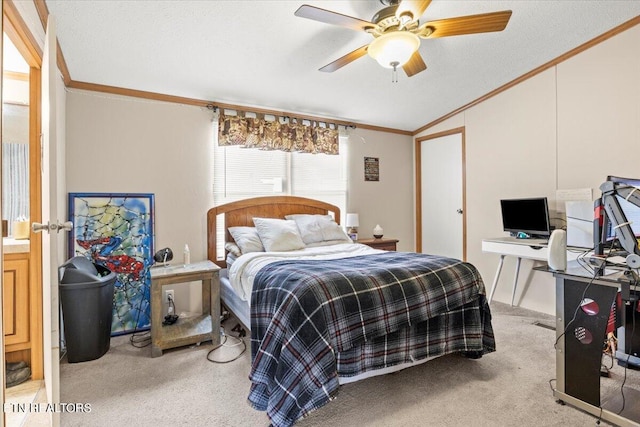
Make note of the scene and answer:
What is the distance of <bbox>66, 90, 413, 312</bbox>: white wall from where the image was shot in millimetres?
3080

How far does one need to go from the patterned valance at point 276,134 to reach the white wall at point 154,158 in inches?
8.8

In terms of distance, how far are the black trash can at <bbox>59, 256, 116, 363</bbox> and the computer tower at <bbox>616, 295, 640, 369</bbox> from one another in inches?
150

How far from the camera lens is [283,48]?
9.31ft

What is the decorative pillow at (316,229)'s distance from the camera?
3732 millimetres

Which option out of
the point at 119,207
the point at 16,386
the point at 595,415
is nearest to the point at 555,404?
the point at 595,415

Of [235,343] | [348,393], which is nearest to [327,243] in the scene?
[235,343]

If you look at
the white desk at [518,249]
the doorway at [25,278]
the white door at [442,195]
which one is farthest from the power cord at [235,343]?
the white door at [442,195]

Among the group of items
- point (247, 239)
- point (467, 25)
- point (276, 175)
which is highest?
point (467, 25)

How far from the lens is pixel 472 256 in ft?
14.4

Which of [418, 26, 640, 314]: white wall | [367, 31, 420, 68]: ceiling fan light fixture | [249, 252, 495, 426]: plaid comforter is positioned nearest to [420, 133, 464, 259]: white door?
[418, 26, 640, 314]: white wall

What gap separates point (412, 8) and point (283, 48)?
1228mm

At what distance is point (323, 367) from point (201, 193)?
2.48 meters

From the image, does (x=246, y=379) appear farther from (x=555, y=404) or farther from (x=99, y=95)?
(x=99, y=95)

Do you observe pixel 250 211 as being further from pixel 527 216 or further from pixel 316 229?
pixel 527 216
